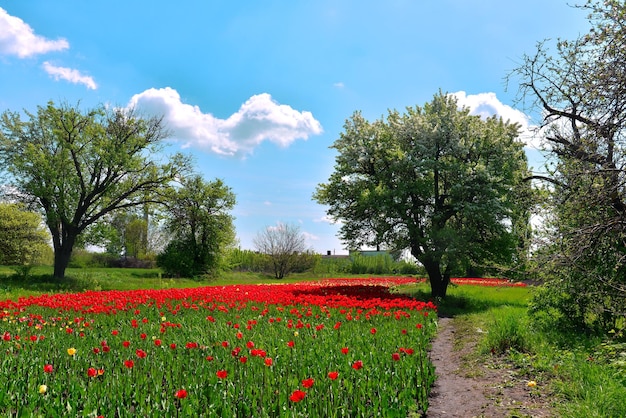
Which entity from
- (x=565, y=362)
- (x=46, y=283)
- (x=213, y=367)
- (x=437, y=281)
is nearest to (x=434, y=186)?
(x=437, y=281)

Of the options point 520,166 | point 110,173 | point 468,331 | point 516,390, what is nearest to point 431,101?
point 520,166

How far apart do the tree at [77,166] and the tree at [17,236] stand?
17.8ft

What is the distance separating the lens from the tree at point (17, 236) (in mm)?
31406

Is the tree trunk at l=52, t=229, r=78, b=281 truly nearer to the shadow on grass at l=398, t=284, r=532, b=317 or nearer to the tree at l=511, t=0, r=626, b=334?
the shadow on grass at l=398, t=284, r=532, b=317

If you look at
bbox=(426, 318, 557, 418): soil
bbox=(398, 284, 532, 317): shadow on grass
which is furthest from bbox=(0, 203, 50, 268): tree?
bbox=(426, 318, 557, 418): soil

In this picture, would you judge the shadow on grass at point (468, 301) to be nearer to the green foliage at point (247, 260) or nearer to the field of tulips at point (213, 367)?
the field of tulips at point (213, 367)

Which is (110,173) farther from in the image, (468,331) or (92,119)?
(468,331)

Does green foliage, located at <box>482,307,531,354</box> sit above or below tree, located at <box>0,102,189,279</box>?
below

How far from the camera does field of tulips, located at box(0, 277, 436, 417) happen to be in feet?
15.3

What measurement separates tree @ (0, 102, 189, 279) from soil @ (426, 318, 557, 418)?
25.5 meters

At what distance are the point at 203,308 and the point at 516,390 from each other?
29.0 feet

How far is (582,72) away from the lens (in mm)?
7227

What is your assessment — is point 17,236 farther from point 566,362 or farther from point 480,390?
point 566,362

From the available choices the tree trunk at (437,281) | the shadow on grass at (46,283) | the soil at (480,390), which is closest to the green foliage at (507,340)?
the soil at (480,390)
